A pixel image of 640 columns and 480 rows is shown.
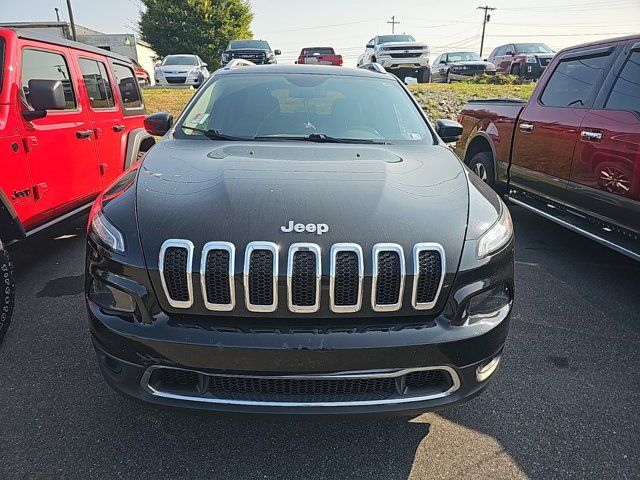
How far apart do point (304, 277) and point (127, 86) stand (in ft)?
16.0

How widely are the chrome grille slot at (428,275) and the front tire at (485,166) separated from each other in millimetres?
3985

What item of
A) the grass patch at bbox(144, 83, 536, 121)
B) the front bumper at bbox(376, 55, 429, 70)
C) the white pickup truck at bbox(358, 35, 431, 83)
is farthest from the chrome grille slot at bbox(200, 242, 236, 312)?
the front bumper at bbox(376, 55, 429, 70)

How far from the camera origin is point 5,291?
2977mm

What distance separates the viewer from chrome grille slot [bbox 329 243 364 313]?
1.88 meters

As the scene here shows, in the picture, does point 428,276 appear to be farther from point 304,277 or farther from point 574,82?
point 574,82

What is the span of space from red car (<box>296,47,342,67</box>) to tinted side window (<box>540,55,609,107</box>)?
53.1ft

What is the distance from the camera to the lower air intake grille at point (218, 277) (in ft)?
Result: 6.15

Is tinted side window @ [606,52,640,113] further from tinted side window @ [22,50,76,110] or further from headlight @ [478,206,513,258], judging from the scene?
tinted side window @ [22,50,76,110]

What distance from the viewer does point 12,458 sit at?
2.19 m

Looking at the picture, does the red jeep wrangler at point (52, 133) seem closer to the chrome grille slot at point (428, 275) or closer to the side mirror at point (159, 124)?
the side mirror at point (159, 124)

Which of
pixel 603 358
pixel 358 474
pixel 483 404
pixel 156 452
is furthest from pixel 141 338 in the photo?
pixel 603 358

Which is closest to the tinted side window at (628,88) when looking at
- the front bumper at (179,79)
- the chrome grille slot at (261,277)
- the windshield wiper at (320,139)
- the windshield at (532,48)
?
the windshield wiper at (320,139)

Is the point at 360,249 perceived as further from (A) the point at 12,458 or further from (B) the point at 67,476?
(A) the point at 12,458

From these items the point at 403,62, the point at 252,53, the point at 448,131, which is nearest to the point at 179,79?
the point at 252,53
